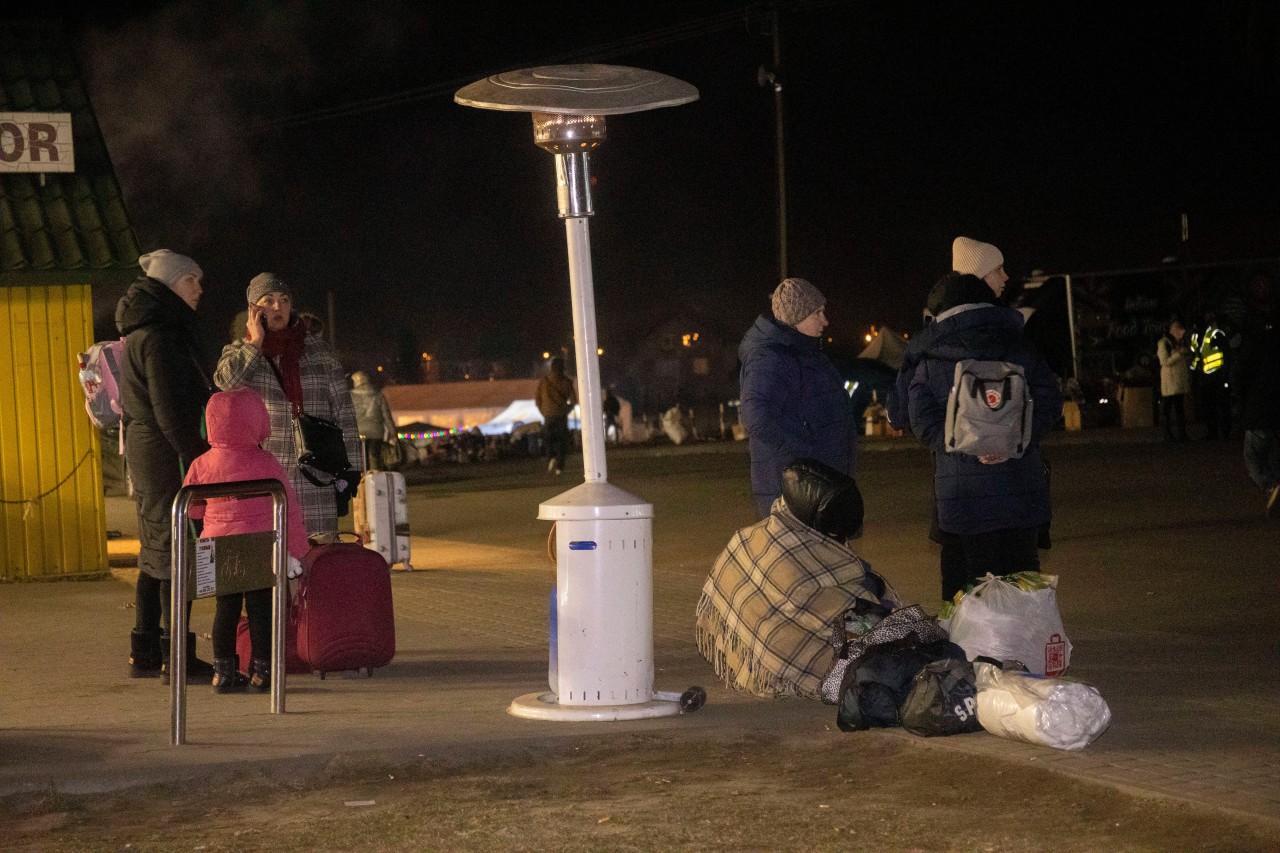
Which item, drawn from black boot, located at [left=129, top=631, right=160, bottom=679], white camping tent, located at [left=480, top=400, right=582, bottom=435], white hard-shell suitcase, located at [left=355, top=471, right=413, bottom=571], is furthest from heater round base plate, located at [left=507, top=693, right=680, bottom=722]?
white camping tent, located at [left=480, top=400, right=582, bottom=435]

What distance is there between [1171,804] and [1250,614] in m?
4.16

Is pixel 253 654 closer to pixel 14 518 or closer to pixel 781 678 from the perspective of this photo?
pixel 781 678

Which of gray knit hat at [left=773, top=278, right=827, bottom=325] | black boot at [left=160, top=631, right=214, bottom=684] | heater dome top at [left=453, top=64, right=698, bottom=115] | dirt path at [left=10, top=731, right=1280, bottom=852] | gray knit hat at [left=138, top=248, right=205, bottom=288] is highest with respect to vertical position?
heater dome top at [left=453, top=64, right=698, bottom=115]

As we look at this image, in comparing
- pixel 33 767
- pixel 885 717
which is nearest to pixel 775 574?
pixel 885 717

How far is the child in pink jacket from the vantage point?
733cm

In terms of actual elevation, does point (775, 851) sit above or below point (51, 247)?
below

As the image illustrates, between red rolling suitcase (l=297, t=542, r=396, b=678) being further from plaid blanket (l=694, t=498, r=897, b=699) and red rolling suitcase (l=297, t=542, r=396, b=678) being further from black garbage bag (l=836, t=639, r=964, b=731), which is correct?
black garbage bag (l=836, t=639, r=964, b=731)

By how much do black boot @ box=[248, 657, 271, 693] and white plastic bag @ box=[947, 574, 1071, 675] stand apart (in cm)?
301

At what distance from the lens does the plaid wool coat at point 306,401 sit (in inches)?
323

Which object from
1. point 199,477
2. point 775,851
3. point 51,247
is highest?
point 51,247

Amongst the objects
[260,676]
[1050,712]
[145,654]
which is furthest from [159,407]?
[1050,712]

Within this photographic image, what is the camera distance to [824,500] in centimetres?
697

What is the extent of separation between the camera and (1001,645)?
670cm

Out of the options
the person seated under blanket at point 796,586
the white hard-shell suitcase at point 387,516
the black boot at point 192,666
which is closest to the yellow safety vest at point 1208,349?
the white hard-shell suitcase at point 387,516
